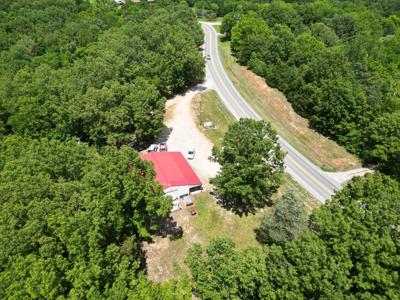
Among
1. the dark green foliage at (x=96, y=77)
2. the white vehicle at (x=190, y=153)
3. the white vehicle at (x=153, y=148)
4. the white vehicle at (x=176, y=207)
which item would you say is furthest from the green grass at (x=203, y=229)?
the dark green foliage at (x=96, y=77)

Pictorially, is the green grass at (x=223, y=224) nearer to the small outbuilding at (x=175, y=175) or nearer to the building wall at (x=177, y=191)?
the building wall at (x=177, y=191)

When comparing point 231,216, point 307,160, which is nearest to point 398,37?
point 307,160

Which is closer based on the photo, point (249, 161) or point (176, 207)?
point (249, 161)

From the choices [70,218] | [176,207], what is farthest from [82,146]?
[176,207]

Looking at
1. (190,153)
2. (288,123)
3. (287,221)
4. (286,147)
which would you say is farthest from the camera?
(288,123)

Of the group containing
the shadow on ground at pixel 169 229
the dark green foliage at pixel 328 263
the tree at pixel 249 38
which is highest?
the dark green foliage at pixel 328 263

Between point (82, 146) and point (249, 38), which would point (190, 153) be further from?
point (249, 38)
